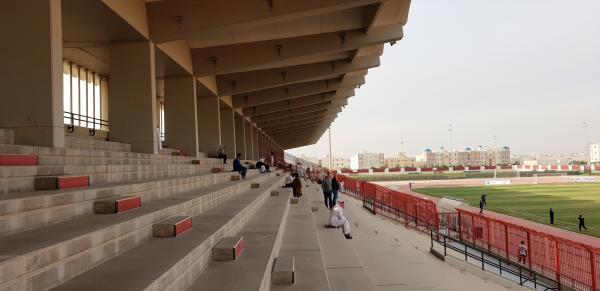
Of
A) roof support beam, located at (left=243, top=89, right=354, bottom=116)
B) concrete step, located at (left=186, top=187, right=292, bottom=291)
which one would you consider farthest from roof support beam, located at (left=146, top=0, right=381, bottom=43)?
roof support beam, located at (left=243, top=89, right=354, bottom=116)

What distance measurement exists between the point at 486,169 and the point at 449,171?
8.84 metres

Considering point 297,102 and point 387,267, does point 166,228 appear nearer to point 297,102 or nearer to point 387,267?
point 387,267

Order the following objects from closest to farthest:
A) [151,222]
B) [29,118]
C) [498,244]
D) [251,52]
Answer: [151,222]
[29,118]
[498,244]
[251,52]

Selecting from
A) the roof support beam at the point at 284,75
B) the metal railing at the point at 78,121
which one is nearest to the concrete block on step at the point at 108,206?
the metal railing at the point at 78,121

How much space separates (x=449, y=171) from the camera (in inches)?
3787

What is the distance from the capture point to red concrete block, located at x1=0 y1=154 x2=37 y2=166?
14.9 ft

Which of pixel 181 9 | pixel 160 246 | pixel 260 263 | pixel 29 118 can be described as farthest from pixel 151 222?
pixel 181 9

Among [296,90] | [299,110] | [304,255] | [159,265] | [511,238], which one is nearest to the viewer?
[159,265]

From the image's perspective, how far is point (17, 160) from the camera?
4738 millimetres

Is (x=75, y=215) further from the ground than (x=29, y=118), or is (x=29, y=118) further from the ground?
(x=29, y=118)

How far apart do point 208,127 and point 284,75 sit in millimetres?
4072

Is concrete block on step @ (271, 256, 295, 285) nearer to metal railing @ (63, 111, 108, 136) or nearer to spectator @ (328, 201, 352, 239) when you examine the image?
spectator @ (328, 201, 352, 239)

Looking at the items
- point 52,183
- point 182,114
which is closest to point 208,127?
point 182,114

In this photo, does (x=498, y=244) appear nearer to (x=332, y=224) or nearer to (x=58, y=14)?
(x=332, y=224)
